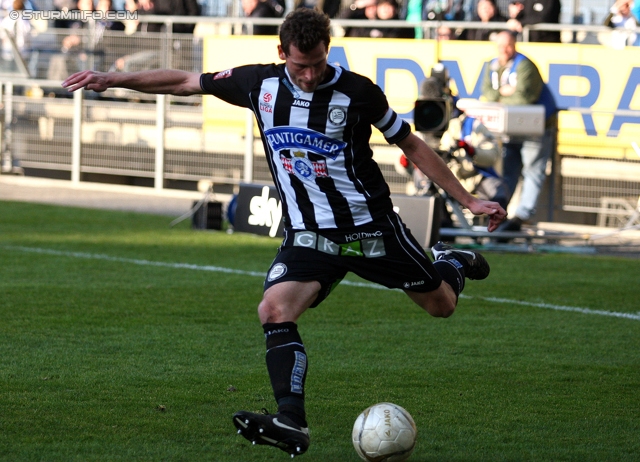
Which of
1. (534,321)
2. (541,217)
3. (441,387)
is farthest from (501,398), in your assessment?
(541,217)

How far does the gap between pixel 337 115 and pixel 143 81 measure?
95 centimetres

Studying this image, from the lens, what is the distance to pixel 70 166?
1739cm

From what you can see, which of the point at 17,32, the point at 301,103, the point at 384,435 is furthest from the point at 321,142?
the point at 17,32

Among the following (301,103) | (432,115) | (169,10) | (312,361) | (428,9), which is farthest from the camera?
(169,10)

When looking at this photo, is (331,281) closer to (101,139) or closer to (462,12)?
(462,12)

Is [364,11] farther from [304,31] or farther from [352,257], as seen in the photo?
[304,31]

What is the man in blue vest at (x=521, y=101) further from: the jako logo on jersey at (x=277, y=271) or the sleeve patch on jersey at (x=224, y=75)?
the jako logo on jersey at (x=277, y=271)

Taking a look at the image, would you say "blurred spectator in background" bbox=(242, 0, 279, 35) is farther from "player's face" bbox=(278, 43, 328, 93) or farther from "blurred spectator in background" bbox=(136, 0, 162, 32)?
"player's face" bbox=(278, 43, 328, 93)

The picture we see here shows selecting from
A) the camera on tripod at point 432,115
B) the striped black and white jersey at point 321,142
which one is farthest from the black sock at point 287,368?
the camera on tripod at point 432,115

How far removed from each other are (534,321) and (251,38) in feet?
27.6

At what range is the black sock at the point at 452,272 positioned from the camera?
568 cm

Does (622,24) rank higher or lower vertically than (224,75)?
higher

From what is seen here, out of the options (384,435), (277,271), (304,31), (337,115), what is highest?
(304,31)

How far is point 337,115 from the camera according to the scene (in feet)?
15.5
